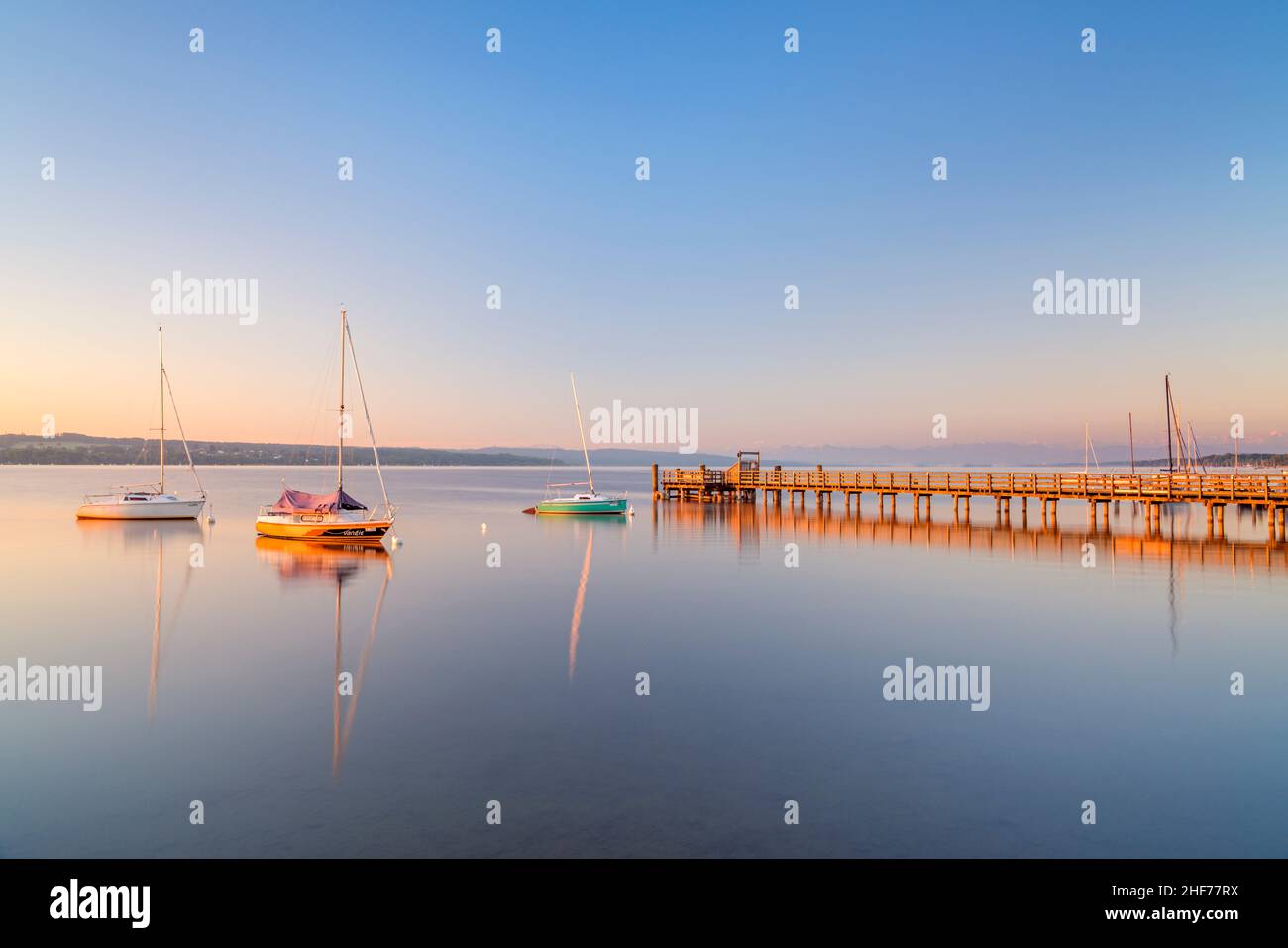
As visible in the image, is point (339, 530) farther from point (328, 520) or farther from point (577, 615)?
point (577, 615)

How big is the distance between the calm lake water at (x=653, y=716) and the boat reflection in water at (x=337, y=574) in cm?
17

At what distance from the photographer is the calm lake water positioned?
358 inches

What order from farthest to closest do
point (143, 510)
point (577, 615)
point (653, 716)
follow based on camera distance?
point (143, 510), point (577, 615), point (653, 716)

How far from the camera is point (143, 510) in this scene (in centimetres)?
5322

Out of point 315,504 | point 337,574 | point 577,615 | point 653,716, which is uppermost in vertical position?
point 315,504

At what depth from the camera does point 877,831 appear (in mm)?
8977

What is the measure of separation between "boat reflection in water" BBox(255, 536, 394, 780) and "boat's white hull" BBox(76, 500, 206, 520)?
14379 millimetres

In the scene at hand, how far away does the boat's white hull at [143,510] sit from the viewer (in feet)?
173

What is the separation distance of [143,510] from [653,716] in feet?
171

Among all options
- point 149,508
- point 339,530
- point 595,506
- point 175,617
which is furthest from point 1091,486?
point 149,508

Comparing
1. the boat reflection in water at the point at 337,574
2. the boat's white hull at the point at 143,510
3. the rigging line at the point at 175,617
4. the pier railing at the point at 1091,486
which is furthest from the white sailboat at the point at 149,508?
the pier railing at the point at 1091,486

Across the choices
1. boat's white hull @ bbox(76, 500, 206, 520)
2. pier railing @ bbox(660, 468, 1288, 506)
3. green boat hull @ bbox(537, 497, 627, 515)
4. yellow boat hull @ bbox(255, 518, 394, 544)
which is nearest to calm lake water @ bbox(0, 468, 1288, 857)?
yellow boat hull @ bbox(255, 518, 394, 544)
